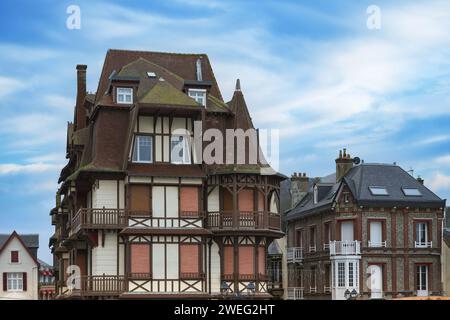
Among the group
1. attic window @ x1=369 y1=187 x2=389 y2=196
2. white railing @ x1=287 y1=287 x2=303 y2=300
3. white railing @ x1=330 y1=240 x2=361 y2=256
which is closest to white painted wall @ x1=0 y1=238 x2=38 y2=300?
white railing @ x1=287 y1=287 x2=303 y2=300

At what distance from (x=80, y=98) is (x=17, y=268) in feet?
106

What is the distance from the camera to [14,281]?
263ft

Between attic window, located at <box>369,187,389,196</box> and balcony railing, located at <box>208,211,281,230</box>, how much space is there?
16.5m

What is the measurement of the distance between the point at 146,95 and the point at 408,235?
2394 centimetres

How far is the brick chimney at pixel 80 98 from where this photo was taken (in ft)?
171

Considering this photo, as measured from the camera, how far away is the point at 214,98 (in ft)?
155

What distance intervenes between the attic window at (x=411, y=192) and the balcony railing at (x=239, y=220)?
1810cm

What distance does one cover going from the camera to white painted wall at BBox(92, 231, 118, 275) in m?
42.8

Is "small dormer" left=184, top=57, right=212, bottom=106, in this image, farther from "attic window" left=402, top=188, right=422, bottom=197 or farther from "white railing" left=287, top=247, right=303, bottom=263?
"white railing" left=287, top=247, right=303, bottom=263

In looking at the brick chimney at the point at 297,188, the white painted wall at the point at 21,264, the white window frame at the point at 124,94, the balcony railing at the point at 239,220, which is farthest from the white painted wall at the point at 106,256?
the white painted wall at the point at 21,264

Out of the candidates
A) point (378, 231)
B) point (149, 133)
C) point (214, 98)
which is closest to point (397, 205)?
point (378, 231)

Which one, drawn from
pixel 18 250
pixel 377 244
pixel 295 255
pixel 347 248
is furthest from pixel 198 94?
pixel 18 250

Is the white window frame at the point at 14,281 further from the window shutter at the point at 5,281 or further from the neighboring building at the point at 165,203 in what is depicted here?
the neighboring building at the point at 165,203

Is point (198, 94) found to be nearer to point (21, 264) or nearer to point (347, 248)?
point (347, 248)
